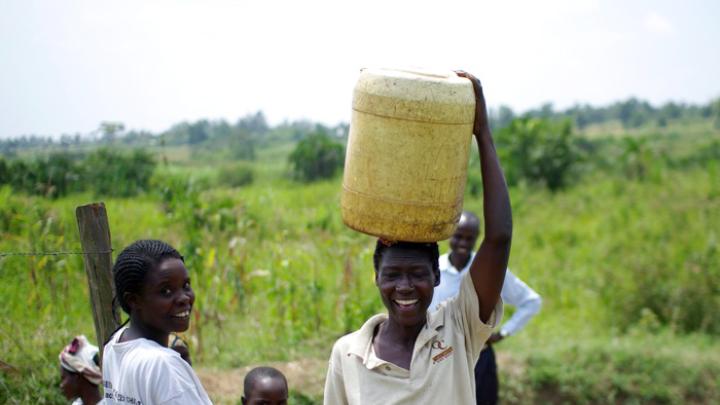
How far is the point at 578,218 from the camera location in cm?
1441

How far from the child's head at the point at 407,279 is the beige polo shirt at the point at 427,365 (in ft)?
0.24

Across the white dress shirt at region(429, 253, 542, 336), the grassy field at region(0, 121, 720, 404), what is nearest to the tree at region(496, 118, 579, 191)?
the grassy field at region(0, 121, 720, 404)

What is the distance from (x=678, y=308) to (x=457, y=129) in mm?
7085

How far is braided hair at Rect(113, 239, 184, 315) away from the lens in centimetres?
212

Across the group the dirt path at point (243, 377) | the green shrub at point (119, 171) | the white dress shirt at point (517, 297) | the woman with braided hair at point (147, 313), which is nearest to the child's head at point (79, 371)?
the woman with braided hair at point (147, 313)

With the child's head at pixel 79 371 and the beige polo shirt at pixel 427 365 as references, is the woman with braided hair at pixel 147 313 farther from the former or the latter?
the child's head at pixel 79 371

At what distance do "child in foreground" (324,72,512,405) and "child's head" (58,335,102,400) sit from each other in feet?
4.51

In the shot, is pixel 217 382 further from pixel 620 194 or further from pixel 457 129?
pixel 620 194

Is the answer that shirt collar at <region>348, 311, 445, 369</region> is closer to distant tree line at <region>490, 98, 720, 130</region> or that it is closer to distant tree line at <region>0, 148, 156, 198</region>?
distant tree line at <region>0, 148, 156, 198</region>

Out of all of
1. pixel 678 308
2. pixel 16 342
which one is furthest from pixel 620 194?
pixel 16 342

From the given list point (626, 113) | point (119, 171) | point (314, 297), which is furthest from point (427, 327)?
point (626, 113)

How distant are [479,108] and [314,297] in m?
4.52

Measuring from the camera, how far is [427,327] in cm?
224

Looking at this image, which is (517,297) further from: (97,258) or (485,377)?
(97,258)
